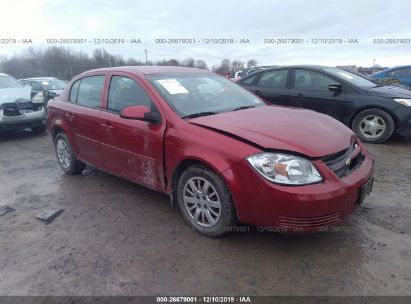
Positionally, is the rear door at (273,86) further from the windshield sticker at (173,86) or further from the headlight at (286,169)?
the headlight at (286,169)

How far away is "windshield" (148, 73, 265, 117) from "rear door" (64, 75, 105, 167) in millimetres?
986

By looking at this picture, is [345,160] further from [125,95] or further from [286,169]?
[125,95]

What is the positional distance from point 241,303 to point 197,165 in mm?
1231

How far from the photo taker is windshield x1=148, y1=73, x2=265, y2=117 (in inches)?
138

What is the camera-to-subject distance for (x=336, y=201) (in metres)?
2.63

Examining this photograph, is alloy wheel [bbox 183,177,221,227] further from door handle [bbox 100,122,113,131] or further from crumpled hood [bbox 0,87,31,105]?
crumpled hood [bbox 0,87,31,105]

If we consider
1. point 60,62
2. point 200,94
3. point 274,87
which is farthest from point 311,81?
point 60,62

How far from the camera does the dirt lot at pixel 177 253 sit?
2.55 metres

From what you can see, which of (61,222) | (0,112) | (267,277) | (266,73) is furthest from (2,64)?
(267,277)

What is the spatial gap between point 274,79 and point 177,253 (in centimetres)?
530

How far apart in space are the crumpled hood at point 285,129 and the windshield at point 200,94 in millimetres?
226

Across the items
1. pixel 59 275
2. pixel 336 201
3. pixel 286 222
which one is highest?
pixel 336 201

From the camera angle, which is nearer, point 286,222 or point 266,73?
point 286,222

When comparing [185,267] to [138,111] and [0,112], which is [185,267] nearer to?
[138,111]
